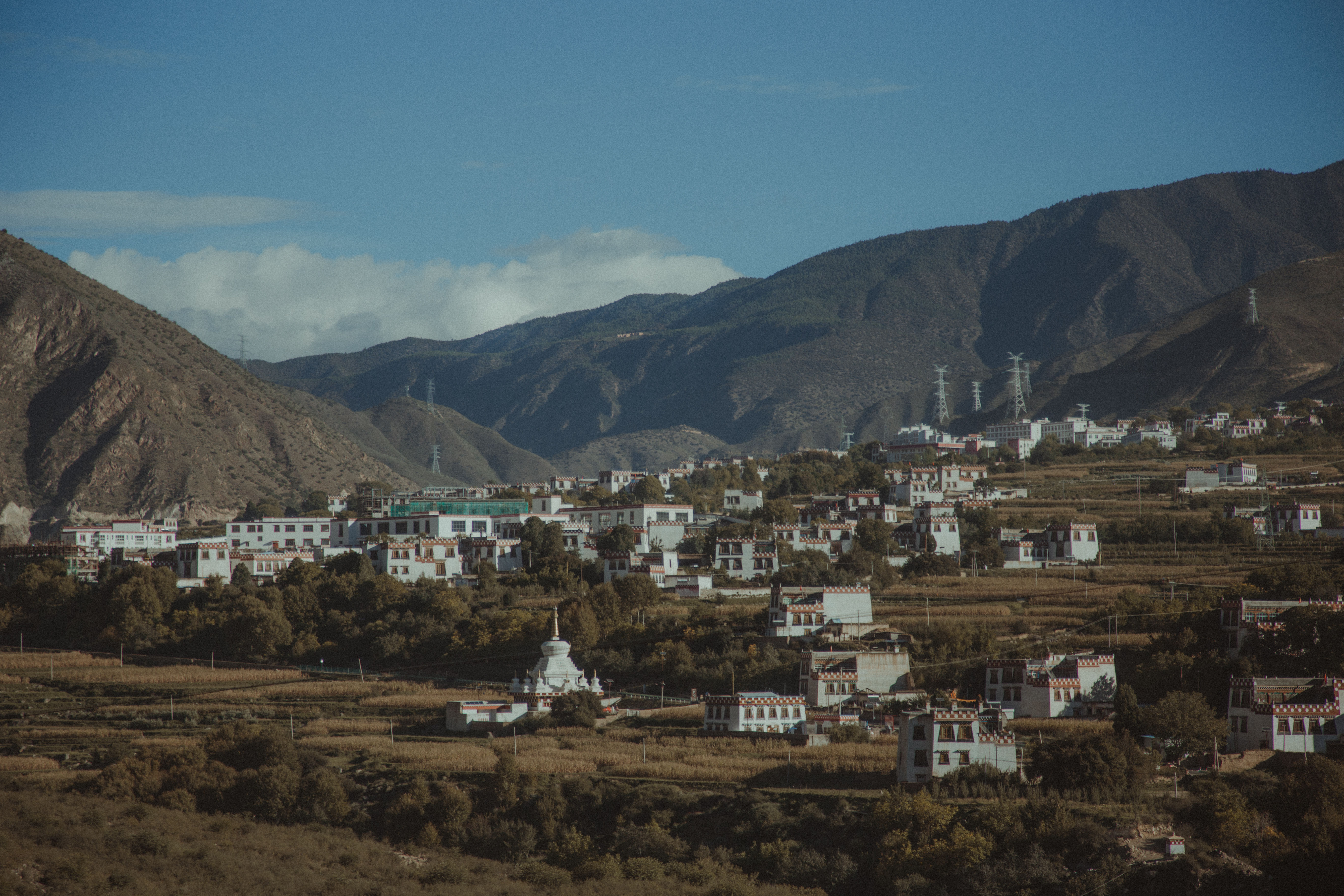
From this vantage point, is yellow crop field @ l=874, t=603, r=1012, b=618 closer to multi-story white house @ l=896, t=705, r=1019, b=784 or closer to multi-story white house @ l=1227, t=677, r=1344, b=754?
multi-story white house @ l=1227, t=677, r=1344, b=754

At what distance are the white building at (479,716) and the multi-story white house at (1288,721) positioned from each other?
24.2 m

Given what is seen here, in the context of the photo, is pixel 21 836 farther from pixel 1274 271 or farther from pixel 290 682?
pixel 1274 271

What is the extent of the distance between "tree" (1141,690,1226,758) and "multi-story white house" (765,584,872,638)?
59.6 ft

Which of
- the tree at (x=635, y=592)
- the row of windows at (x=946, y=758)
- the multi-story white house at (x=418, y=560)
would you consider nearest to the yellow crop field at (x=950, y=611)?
the tree at (x=635, y=592)

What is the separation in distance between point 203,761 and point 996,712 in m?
24.1

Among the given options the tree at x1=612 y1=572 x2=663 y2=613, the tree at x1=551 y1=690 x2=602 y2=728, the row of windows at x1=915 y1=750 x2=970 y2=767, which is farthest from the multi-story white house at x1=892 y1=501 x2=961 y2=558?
the row of windows at x1=915 y1=750 x2=970 y2=767

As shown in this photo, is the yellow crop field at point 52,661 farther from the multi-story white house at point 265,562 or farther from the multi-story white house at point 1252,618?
the multi-story white house at point 1252,618

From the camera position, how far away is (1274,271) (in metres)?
193

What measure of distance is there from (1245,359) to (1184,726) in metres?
132

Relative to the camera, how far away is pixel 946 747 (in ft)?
136

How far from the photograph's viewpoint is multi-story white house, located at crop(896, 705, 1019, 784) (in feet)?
136

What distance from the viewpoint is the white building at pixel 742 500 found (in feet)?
356

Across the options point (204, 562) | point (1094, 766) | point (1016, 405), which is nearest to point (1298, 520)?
point (1094, 766)

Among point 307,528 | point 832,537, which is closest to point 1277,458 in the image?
point 832,537
